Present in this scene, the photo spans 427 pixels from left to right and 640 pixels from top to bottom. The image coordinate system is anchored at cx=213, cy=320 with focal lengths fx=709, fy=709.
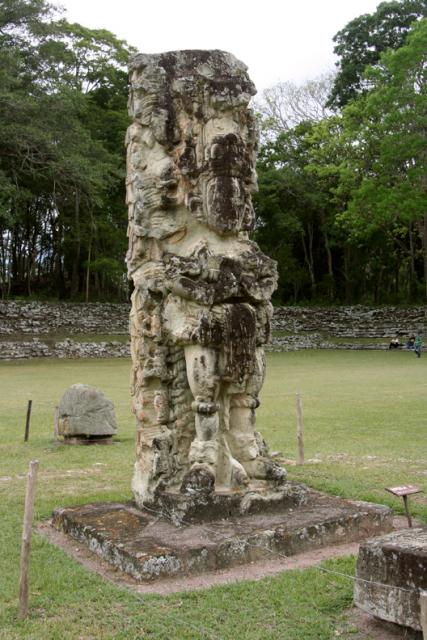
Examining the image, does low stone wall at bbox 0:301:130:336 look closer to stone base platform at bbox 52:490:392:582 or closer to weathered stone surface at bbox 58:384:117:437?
weathered stone surface at bbox 58:384:117:437

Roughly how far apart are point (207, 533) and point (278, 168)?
39.9m

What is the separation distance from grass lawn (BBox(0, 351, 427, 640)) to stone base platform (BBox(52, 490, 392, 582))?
28 cm

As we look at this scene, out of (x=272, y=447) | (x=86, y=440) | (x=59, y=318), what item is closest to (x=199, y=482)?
(x=272, y=447)

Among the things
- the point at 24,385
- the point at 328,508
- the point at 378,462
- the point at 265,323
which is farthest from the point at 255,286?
the point at 24,385

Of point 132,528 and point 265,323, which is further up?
point 265,323

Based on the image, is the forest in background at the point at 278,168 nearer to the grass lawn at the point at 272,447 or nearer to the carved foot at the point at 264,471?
the grass lawn at the point at 272,447

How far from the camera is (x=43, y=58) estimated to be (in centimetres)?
3303

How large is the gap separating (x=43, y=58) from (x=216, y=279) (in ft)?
99.7

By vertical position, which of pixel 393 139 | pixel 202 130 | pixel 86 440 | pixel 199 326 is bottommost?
pixel 86 440

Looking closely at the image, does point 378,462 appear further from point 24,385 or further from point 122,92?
point 122,92

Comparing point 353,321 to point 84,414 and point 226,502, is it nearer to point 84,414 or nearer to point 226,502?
point 84,414

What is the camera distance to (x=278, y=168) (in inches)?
1718

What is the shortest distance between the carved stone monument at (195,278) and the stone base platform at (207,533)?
366mm

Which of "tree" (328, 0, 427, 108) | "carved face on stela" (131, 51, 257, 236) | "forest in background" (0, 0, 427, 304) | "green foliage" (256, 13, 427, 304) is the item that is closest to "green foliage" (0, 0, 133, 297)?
"forest in background" (0, 0, 427, 304)
